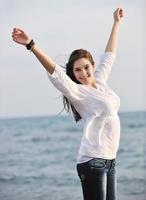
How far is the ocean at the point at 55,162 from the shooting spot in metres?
2.90

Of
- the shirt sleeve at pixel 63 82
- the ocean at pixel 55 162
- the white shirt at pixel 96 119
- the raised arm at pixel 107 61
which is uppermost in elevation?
the raised arm at pixel 107 61

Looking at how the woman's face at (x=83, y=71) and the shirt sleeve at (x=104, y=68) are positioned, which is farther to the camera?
the shirt sleeve at (x=104, y=68)

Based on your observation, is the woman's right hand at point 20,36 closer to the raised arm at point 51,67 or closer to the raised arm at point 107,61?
the raised arm at point 51,67

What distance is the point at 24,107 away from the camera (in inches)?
103

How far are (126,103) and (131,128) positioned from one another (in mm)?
655

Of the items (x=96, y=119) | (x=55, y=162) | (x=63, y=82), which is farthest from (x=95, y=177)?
(x=55, y=162)

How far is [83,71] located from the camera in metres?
1.82

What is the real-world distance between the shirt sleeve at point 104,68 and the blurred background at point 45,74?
0.44 m

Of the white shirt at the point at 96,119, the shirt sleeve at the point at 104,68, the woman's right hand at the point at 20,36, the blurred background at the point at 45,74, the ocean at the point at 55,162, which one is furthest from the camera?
the ocean at the point at 55,162

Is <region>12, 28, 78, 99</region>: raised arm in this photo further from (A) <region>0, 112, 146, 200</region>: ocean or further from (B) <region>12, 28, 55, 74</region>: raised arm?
(A) <region>0, 112, 146, 200</region>: ocean

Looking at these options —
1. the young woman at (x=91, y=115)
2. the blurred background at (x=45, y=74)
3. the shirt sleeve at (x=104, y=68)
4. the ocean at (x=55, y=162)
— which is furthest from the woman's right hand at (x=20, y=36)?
the ocean at (x=55, y=162)

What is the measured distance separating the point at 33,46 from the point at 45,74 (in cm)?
92

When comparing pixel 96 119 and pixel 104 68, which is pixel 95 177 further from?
pixel 104 68

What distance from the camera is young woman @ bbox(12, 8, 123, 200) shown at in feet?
5.51
